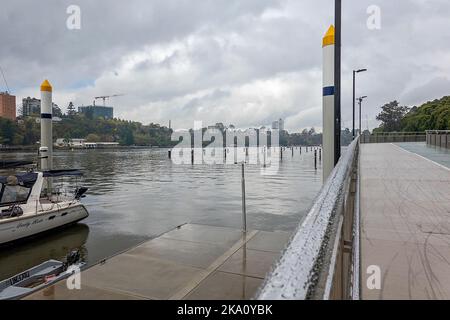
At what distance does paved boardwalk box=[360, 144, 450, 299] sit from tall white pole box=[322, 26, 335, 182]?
3470 mm

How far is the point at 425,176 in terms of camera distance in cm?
888

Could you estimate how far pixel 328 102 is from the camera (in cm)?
1056

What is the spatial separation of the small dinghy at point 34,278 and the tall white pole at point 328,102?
8.13 metres

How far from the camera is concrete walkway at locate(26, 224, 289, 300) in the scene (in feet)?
22.3

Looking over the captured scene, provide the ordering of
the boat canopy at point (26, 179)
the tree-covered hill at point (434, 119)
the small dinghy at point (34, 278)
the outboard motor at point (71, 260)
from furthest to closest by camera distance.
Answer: the tree-covered hill at point (434, 119)
the boat canopy at point (26, 179)
the outboard motor at point (71, 260)
the small dinghy at point (34, 278)

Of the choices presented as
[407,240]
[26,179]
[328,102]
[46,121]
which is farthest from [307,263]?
[46,121]

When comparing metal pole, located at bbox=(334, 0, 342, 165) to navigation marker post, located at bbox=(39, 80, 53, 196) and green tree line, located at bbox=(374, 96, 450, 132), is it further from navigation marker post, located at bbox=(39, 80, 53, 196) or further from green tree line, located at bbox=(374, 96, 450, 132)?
green tree line, located at bbox=(374, 96, 450, 132)

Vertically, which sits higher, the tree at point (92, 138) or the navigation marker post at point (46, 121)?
the tree at point (92, 138)

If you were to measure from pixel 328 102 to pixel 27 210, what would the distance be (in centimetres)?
1389

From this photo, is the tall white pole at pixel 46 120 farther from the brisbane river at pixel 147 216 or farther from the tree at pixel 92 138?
the tree at pixel 92 138

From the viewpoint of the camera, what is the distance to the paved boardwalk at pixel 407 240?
2.60 m

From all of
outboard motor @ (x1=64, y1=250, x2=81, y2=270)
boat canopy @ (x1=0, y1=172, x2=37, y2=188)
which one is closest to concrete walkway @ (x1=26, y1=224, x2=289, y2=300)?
outboard motor @ (x1=64, y1=250, x2=81, y2=270)

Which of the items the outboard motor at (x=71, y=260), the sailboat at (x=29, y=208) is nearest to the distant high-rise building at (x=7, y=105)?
the sailboat at (x=29, y=208)
